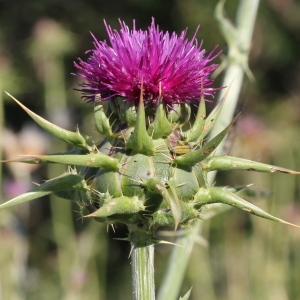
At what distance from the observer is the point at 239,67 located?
10.9 feet

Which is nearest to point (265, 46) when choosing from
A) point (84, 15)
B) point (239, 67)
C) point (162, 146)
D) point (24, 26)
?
point (84, 15)

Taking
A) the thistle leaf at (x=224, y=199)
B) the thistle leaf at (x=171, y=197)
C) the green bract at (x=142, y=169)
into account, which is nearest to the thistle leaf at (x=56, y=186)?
the green bract at (x=142, y=169)

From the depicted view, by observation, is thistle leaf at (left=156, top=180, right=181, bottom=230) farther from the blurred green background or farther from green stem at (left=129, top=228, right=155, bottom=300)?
the blurred green background

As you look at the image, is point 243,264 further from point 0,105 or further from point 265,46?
point 265,46

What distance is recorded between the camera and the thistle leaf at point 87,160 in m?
1.97

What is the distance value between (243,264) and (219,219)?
73.9 inches

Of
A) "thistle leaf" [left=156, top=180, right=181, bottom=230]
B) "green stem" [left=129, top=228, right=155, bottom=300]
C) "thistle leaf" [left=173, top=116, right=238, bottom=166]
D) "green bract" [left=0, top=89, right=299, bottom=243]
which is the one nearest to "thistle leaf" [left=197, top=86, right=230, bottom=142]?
"green bract" [left=0, top=89, right=299, bottom=243]

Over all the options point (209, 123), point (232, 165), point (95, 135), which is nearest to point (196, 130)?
point (209, 123)

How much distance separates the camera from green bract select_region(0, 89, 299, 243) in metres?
2.06

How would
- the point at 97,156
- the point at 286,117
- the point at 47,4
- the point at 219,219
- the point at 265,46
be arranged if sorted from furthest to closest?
the point at 47,4, the point at 265,46, the point at 286,117, the point at 219,219, the point at 97,156

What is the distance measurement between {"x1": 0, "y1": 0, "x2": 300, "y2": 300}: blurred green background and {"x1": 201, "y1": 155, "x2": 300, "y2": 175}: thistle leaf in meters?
0.33

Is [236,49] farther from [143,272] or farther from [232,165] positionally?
[143,272]

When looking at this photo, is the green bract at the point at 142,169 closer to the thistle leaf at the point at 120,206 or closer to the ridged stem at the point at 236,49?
the thistle leaf at the point at 120,206

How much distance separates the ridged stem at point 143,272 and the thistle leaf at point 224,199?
24 centimetres
